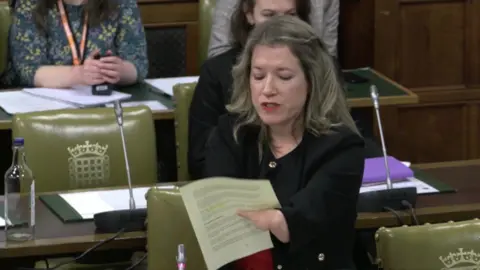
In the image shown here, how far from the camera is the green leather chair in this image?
348 cm

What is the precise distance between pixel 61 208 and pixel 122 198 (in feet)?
0.61

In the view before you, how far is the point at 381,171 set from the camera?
333 cm

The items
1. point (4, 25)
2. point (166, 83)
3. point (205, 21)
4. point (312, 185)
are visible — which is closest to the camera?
point (312, 185)

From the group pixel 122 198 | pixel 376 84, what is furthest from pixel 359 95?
pixel 122 198

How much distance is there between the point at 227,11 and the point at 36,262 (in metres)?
1.57

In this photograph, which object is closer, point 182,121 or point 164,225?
point 164,225

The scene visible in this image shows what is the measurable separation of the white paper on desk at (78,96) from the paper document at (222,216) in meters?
1.62

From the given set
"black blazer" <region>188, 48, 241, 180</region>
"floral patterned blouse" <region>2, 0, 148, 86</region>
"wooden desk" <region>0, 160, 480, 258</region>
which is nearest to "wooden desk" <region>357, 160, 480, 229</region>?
"wooden desk" <region>0, 160, 480, 258</region>

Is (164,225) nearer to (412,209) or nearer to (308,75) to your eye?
(308,75)

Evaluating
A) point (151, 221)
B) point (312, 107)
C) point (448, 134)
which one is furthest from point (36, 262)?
point (448, 134)

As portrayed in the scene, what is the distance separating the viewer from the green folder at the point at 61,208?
119 inches

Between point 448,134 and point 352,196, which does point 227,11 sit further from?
point 352,196

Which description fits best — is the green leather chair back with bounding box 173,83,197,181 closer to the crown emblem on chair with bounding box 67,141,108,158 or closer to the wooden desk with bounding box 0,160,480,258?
the crown emblem on chair with bounding box 67,141,108,158

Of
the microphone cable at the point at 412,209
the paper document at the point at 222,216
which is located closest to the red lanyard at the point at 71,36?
the microphone cable at the point at 412,209
